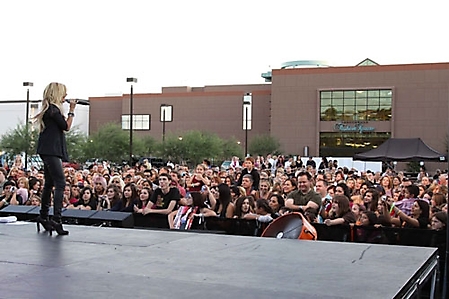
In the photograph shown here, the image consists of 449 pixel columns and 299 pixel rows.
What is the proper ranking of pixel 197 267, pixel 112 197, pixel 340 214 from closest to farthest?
pixel 197 267
pixel 340 214
pixel 112 197

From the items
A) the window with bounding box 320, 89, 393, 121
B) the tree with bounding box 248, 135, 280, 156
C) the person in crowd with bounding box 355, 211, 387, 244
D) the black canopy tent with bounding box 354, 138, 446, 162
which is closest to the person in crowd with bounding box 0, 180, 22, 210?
the person in crowd with bounding box 355, 211, 387, 244

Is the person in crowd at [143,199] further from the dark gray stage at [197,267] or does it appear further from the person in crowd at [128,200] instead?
the dark gray stage at [197,267]

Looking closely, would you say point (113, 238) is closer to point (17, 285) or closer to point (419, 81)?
point (17, 285)

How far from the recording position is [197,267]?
4637 mm

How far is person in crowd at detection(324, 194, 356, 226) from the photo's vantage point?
26.6 ft

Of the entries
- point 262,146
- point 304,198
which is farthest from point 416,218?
point 262,146

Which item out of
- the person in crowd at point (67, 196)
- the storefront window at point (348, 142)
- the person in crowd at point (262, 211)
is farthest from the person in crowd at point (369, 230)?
the storefront window at point (348, 142)

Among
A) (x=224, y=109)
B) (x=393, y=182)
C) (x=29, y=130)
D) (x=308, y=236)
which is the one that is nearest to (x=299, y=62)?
(x=224, y=109)

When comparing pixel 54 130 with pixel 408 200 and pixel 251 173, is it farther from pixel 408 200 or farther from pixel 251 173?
pixel 251 173

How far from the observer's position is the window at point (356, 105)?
215 ft

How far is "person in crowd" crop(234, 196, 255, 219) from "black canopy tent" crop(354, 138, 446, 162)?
11.7 meters

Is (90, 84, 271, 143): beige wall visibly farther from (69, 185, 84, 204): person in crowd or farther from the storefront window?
(69, 185, 84, 204): person in crowd

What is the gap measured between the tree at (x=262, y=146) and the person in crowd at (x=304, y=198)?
57.3 metres

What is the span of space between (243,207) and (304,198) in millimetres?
1057
